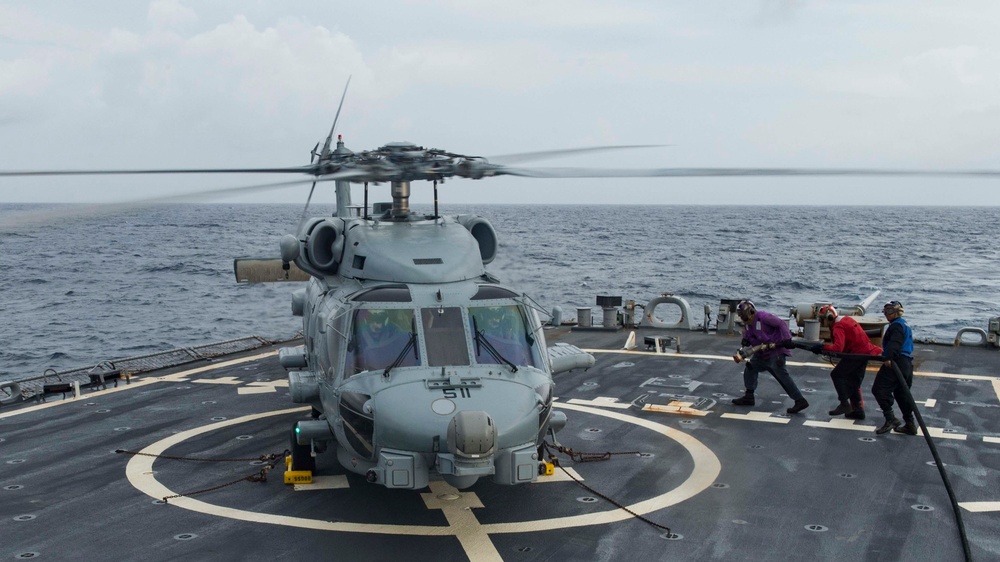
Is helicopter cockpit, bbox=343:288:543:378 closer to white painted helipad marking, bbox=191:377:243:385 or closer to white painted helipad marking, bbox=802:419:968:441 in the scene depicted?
white painted helipad marking, bbox=802:419:968:441

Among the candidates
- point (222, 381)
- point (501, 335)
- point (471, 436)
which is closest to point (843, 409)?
point (501, 335)

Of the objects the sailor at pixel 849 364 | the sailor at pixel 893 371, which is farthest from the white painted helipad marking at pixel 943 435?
the sailor at pixel 849 364

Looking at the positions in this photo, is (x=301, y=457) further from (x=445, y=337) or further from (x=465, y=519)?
(x=445, y=337)

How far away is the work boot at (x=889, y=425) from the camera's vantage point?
12.5 meters

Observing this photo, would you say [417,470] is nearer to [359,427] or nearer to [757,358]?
Result: [359,427]

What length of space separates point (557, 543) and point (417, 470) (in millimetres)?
1617

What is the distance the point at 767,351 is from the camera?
558 inches

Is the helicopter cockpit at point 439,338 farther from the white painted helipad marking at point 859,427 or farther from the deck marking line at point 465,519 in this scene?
the white painted helipad marking at point 859,427

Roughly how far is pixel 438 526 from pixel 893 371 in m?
7.15

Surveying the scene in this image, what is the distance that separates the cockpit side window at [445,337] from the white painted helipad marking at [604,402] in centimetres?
562

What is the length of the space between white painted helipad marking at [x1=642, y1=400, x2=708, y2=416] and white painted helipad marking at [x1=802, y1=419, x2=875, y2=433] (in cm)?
166

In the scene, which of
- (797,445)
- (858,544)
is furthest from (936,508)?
(797,445)

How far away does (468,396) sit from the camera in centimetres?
872

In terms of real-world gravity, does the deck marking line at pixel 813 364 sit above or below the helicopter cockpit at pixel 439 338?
below
